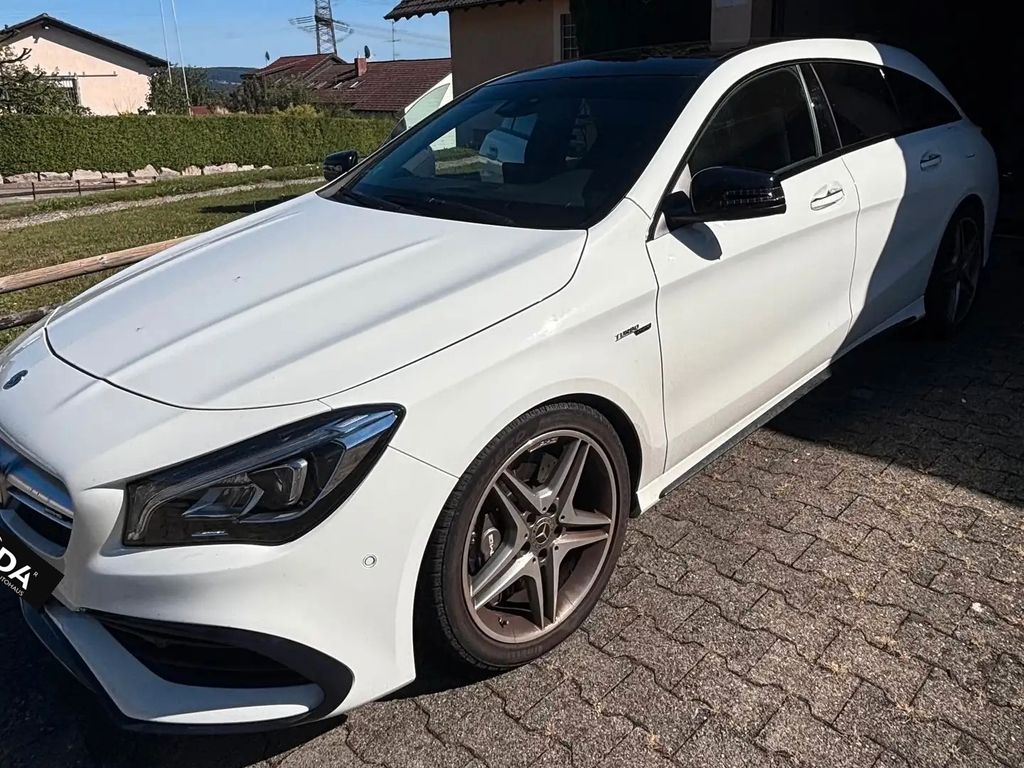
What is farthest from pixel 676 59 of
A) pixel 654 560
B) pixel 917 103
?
pixel 654 560

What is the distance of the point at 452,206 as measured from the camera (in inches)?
110

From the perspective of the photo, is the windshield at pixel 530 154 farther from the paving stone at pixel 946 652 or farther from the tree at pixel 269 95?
the tree at pixel 269 95

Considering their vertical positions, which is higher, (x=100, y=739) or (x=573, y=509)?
(x=573, y=509)

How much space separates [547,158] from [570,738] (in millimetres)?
1935

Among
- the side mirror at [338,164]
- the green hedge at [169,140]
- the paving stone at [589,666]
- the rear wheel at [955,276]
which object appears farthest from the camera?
the green hedge at [169,140]

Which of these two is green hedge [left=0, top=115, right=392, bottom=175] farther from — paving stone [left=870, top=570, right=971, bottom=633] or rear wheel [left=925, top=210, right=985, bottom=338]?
paving stone [left=870, top=570, right=971, bottom=633]

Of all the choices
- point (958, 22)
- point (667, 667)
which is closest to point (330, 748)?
point (667, 667)

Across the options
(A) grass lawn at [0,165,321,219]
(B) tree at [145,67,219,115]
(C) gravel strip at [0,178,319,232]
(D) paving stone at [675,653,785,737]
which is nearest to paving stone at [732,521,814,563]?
(D) paving stone at [675,653,785,737]

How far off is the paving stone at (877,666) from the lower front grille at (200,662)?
1528mm

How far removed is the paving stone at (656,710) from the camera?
6.98 ft

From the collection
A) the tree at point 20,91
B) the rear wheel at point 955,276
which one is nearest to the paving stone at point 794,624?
the rear wheel at point 955,276

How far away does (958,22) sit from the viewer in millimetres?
8836

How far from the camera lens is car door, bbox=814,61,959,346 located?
3463 millimetres

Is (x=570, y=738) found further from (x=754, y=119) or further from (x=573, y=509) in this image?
(x=754, y=119)
